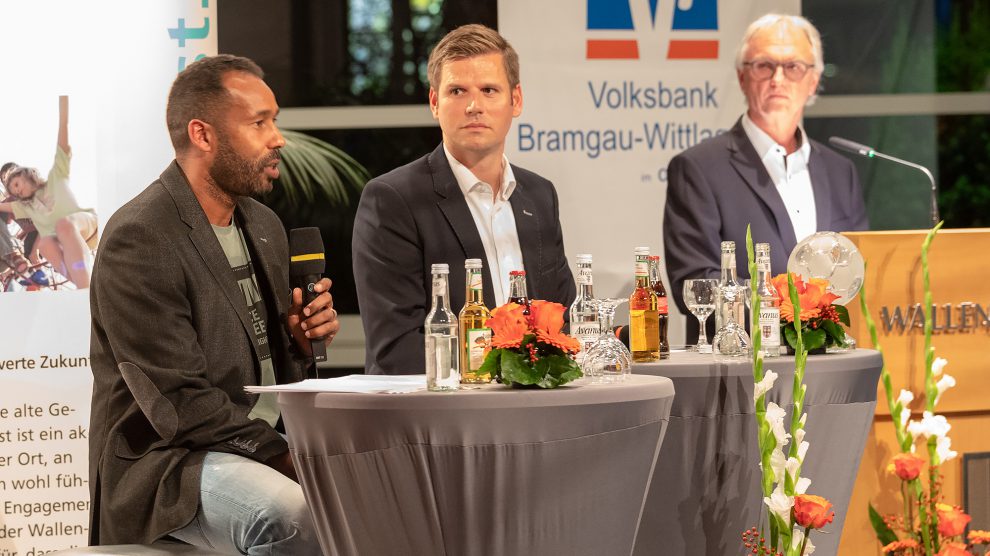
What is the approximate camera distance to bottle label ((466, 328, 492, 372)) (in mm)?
2359

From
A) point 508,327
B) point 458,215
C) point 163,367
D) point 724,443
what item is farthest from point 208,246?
point 724,443

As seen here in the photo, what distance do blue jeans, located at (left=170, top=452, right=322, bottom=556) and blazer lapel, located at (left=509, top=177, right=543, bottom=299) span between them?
1.22 meters

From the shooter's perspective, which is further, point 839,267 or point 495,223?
point 495,223

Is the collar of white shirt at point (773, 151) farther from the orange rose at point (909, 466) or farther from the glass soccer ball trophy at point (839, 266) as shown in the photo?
the orange rose at point (909, 466)

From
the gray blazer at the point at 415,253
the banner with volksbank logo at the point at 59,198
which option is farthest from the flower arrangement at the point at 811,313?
the banner with volksbank logo at the point at 59,198

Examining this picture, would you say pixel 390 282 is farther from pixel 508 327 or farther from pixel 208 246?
pixel 508 327

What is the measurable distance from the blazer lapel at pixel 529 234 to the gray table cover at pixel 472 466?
4.82ft

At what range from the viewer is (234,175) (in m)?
3.38

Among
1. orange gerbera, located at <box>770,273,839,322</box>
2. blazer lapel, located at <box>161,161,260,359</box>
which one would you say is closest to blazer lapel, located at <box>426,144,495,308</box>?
blazer lapel, located at <box>161,161,260,359</box>

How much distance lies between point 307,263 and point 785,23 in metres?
2.46

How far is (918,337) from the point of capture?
3385 mm

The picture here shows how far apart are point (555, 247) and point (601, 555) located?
172cm

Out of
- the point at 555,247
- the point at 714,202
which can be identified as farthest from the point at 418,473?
the point at 714,202

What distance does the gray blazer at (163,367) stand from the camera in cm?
294
